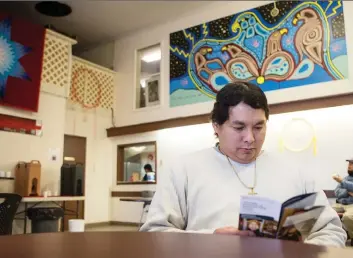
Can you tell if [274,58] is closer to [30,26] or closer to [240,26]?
[240,26]

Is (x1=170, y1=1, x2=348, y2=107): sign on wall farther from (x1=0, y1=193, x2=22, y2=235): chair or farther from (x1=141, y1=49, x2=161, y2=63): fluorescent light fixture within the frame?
(x1=0, y1=193, x2=22, y2=235): chair

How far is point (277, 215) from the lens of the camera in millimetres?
1130

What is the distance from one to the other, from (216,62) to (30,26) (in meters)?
3.34

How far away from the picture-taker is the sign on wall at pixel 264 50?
558 centimetres

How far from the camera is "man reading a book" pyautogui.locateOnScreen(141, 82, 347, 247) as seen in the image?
1.40 meters

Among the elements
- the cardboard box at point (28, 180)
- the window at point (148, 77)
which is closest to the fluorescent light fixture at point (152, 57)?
the window at point (148, 77)

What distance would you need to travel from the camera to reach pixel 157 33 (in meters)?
7.66

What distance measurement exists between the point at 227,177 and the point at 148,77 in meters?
6.51

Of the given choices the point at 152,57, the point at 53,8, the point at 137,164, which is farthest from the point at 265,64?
the point at 53,8

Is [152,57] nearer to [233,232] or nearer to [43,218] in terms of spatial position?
[43,218]

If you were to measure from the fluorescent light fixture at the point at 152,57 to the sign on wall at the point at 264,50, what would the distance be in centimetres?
47

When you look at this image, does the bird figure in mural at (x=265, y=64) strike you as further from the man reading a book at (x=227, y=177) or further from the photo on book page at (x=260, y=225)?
the photo on book page at (x=260, y=225)

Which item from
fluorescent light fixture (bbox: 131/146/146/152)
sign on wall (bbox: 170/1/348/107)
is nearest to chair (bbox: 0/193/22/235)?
sign on wall (bbox: 170/1/348/107)

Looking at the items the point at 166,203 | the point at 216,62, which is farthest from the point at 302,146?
the point at 166,203
